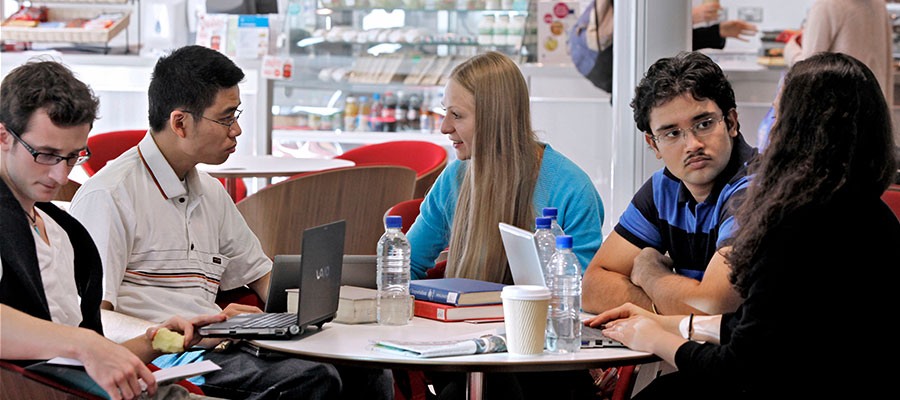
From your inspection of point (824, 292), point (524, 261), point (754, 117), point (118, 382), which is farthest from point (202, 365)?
point (754, 117)

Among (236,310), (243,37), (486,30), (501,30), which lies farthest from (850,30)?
(243,37)

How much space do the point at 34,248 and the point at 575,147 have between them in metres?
5.03

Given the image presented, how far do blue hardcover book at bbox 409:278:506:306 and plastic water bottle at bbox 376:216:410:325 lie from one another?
0.14ft

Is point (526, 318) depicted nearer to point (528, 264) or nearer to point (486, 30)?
point (528, 264)

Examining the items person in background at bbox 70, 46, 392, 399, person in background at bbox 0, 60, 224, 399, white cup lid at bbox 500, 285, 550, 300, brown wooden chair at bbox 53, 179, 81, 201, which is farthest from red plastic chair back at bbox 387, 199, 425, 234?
brown wooden chair at bbox 53, 179, 81, 201

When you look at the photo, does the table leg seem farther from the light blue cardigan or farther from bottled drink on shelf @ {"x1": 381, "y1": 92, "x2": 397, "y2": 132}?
bottled drink on shelf @ {"x1": 381, "y1": 92, "x2": 397, "y2": 132}

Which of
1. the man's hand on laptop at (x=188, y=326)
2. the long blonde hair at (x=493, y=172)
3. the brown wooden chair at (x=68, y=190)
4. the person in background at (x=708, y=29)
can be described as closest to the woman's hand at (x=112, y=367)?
the man's hand on laptop at (x=188, y=326)

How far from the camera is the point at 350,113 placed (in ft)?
24.0

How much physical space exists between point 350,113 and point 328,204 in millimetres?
3567

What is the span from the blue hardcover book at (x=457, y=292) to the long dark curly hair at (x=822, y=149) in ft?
1.94

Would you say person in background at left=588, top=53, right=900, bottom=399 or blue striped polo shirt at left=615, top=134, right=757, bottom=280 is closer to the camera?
person in background at left=588, top=53, right=900, bottom=399

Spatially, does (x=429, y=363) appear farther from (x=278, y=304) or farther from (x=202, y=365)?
(x=278, y=304)

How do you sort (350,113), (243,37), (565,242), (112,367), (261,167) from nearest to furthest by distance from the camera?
(112,367)
(565,242)
(261,167)
(243,37)
(350,113)

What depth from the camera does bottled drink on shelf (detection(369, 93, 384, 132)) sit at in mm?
7238
